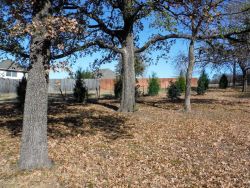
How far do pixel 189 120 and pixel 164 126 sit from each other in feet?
5.67

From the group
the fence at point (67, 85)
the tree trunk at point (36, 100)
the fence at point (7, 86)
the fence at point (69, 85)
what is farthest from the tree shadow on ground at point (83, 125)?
the fence at point (67, 85)

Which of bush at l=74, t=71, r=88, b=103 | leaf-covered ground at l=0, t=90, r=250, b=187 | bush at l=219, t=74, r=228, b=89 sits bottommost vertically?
leaf-covered ground at l=0, t=90, r=250, b=187

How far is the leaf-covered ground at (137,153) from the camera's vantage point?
235 inches

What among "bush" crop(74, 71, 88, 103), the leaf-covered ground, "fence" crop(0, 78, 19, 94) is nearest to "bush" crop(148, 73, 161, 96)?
"bush" crop(74, 71, 88, 103)

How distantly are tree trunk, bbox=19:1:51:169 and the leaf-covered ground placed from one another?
13.8 inches

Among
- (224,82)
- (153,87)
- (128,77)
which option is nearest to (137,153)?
(128,77)

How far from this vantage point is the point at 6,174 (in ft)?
20.6

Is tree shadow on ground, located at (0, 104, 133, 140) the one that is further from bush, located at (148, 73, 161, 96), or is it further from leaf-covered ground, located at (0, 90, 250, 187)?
bush, located at (148, 73, 161, 96)

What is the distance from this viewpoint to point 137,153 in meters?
7.77

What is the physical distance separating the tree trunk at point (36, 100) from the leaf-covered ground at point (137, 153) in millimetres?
350

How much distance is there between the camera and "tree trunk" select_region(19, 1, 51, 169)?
639cm

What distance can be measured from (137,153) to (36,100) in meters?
2.88

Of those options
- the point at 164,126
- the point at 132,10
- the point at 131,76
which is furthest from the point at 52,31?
the point at 131,76

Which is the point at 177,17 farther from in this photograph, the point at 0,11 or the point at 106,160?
the point at 0,11
